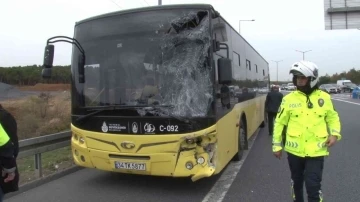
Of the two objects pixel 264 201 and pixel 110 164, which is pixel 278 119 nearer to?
pixel 264 201

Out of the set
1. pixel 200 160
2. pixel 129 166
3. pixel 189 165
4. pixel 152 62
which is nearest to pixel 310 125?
pixel 200 160

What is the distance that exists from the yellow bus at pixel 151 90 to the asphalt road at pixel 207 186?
42 centimetres

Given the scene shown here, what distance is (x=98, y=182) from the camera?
22.4 ft

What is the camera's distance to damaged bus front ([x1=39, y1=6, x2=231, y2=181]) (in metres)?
5.63

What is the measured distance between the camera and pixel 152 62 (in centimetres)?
584

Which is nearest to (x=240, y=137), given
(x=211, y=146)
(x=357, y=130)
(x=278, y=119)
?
(x=211, y=146)

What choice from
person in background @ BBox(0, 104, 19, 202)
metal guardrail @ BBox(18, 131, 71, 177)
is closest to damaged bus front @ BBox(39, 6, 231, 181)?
metal guardrail @ BBox(18, 131, 71, 177)

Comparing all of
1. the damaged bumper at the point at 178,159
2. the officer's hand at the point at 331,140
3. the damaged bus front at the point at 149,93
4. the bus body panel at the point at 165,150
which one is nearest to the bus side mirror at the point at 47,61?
the damaged bus front at the point at 149,93

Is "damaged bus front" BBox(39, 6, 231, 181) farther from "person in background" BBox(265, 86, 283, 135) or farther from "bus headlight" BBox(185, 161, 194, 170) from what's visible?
"person in background" BBox(265, 86, 283, 135)

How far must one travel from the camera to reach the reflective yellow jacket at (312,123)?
160 inches

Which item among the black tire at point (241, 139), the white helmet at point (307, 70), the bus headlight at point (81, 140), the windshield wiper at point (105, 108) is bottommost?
the black tire at point (241, 139)

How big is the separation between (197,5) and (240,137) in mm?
3397

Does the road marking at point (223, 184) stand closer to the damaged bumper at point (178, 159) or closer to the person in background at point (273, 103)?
the damaged bumper at point (178, 159)

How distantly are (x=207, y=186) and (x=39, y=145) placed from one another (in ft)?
11.0
